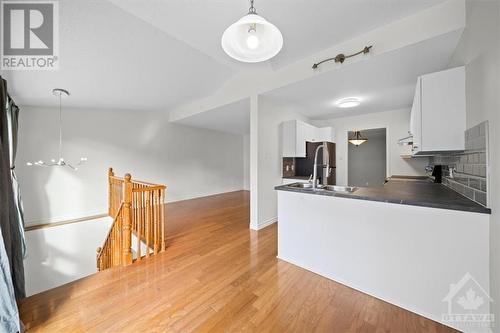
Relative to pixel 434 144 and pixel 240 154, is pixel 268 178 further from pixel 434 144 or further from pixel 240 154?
pixel 240 154

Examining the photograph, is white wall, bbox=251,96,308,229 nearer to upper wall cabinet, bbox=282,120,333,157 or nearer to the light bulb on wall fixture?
upper wall cabinet, bbox=282,120,333,157

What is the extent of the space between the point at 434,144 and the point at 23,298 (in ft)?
12.9

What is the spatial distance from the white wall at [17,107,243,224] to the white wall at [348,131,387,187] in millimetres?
5886

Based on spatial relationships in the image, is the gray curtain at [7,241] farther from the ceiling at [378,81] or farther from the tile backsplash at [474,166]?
the tile backsplash at [474,166]

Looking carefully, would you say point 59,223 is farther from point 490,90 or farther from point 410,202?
point 490,90

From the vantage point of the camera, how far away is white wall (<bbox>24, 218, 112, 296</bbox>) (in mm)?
3197

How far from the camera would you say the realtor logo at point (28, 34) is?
1.67 m

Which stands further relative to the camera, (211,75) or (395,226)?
(211,75)

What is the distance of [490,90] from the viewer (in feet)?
3.64

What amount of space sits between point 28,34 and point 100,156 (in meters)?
3.06

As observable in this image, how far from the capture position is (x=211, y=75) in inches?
135

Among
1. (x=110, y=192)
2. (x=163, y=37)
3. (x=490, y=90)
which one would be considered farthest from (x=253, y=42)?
(x=110, y=192)

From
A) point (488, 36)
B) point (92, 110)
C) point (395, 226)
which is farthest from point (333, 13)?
point (92, 110)

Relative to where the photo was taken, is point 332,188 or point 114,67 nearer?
point 332,188
